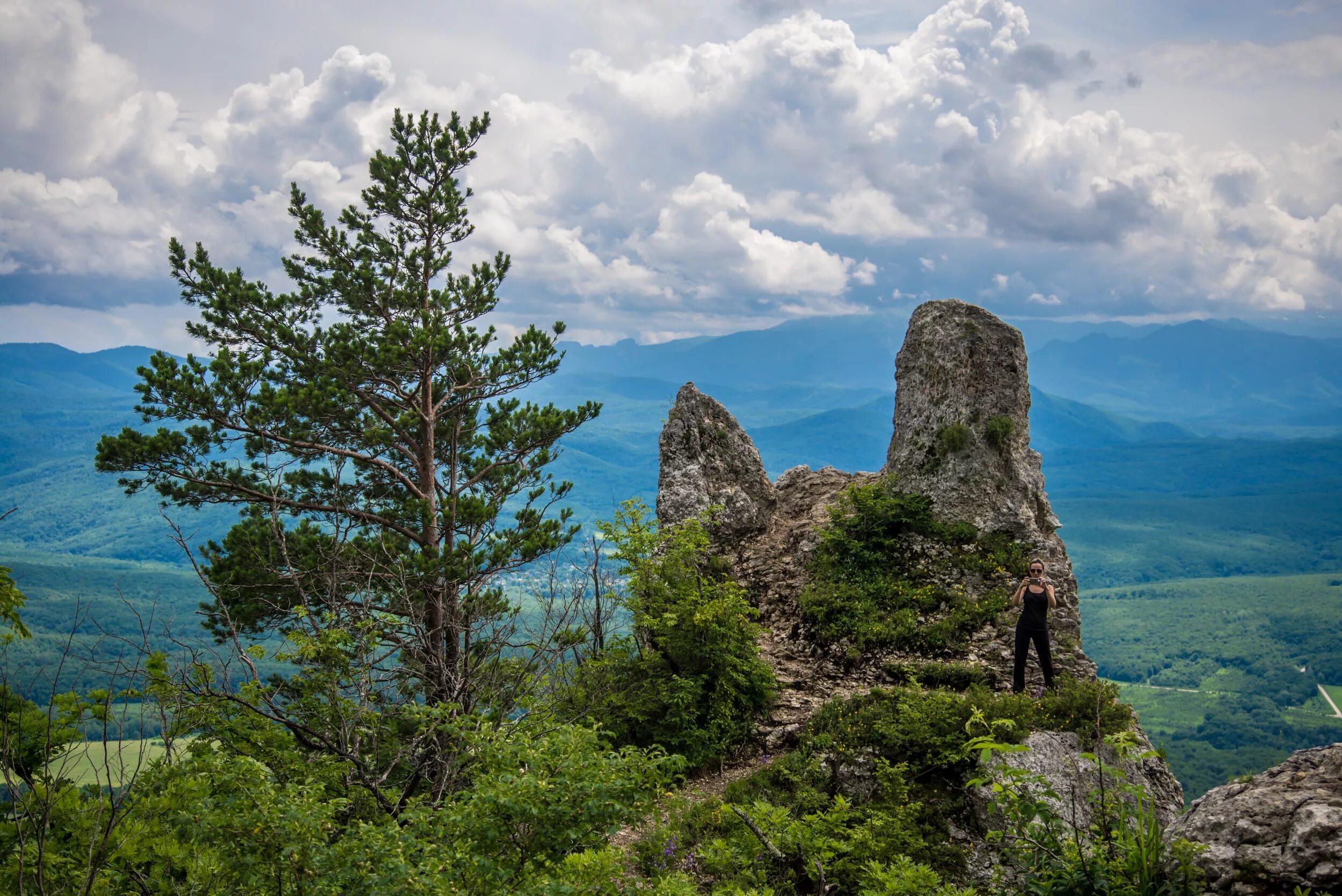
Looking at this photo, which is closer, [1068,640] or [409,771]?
[409,771]

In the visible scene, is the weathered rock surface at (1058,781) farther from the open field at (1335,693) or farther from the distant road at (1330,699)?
the open field at (1335,693)

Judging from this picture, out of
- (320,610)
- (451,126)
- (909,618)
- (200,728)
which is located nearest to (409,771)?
(320,610)

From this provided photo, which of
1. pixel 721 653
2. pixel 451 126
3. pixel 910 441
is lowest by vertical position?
pixel 721 653

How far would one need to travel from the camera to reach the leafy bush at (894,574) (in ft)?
51.6

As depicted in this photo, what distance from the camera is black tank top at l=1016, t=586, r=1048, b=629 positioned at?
12750mm

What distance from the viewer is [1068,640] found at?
14812 millimetres

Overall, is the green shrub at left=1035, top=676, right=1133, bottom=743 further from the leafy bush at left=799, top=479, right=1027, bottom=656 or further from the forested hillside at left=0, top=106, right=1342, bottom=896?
the leafy bush at left=799, top=479, right=1027, bottom=656

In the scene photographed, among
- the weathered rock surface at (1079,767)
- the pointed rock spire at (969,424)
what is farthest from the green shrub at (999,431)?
the weathered rock surface at (1079,767)

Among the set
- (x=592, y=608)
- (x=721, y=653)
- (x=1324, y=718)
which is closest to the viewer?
(x=721, y=653)

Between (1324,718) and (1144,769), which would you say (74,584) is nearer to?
(1144,769)

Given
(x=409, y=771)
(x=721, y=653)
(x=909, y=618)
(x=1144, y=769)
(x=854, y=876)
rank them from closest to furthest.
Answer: (x=854, y=876), (x=1144, y=769), (x=409, y=771), (x=721, y=653), (x=909, y=618)

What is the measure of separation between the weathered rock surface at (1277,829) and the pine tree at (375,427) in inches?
424

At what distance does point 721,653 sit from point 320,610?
763 cm

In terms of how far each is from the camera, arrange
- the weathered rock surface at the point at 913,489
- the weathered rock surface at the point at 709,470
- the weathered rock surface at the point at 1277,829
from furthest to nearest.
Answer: the weathered rock surface at the point at 709,470
the weathered rock surface at the point at 913,489
the weathered rock surface at the point at 1277,829
